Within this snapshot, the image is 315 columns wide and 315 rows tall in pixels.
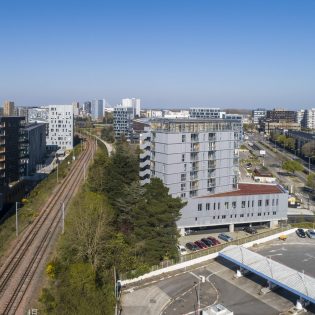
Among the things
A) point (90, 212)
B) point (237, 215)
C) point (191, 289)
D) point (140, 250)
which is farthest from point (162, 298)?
point (237, 215)

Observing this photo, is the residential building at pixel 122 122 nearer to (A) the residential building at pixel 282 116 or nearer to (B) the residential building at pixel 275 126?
(B) the residential building at pixel 275 126

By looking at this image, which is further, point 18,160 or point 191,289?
point 18,160

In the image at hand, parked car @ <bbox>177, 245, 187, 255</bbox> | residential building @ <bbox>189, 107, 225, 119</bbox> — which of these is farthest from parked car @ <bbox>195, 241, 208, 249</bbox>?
residential building @ <bbox>189, 107, 225, 119</bbox>

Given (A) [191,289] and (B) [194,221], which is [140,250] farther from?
(B) [194,221]

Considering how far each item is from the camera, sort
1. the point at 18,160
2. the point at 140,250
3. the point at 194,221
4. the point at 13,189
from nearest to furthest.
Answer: the point at 140,250 → the point at 194,221 → the point at 13,189 → the point at 18,160

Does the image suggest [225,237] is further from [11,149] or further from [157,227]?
[11,149]

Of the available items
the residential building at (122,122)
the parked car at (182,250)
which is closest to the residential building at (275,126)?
the residential building at (122,122)
